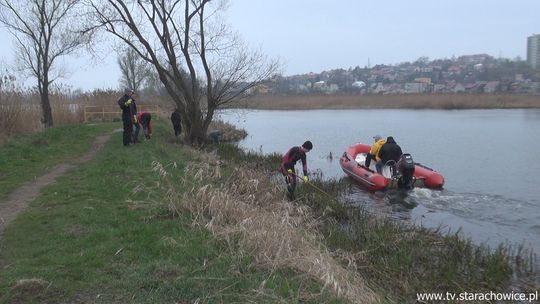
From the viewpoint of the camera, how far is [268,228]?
6.63 m

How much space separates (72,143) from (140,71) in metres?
27.6

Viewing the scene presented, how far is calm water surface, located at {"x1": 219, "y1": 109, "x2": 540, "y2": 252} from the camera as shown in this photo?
35.8 feet

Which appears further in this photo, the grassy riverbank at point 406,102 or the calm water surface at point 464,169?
the grassy riverbank at point 406,102

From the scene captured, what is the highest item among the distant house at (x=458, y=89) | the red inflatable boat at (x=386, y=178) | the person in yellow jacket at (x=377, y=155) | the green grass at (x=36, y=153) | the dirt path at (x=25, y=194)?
the distant house at (x=458, y=89)

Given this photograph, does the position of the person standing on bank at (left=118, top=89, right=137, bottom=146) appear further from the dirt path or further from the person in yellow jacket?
the person in yellow jacket

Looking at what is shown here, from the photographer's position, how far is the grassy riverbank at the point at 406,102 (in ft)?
173

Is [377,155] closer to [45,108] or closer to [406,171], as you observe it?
[406,171]

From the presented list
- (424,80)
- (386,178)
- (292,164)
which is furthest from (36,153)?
(424,80)

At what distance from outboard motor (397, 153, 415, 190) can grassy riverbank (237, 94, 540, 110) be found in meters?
32.2

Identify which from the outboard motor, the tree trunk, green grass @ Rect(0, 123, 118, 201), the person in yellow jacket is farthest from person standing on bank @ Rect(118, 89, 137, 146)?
the tree trunk

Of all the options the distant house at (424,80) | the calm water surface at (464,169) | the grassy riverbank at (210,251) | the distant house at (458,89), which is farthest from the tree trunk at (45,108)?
the distant house at (424,80)

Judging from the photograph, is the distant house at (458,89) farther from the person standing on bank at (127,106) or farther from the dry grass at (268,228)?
the dry grass at (268,228)

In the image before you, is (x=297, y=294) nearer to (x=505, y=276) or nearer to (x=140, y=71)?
(x=505, y=276)

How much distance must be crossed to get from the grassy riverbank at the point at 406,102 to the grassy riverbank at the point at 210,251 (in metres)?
36.3
